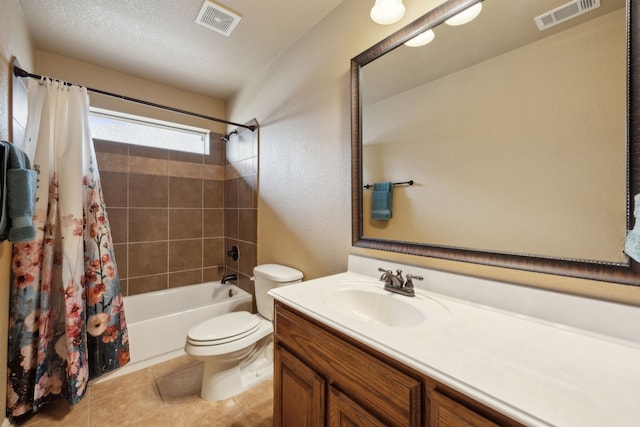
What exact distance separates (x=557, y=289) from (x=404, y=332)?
522mm

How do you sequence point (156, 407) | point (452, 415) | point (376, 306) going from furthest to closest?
point (156, 407), point (376, 306), point (452, 415)

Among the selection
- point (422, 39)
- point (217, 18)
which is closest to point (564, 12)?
point (422, 39)

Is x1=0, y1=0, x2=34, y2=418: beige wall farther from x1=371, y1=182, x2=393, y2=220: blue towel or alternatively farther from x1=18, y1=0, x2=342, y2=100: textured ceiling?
x1=371, y1=182, x2=393, y2=220: blue towel

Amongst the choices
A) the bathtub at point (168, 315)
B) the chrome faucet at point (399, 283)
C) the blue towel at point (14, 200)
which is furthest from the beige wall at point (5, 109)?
the chrome faucet at point (399, 283)

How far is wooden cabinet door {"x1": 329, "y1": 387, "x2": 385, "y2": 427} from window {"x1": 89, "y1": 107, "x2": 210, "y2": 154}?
2703 mm

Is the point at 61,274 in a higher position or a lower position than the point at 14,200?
lower

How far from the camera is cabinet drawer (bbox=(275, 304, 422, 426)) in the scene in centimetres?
65

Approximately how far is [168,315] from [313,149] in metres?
1.70

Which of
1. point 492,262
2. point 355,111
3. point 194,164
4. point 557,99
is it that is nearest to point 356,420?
point 492,262

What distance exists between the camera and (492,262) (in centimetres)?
96

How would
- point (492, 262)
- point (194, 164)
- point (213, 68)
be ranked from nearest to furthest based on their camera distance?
point (492, 262) < point (213, 68) < point (194, 164)

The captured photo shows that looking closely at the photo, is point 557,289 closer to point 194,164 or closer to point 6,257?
point 6,257

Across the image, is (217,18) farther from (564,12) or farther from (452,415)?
(452,415)

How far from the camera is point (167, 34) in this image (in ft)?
6.03
